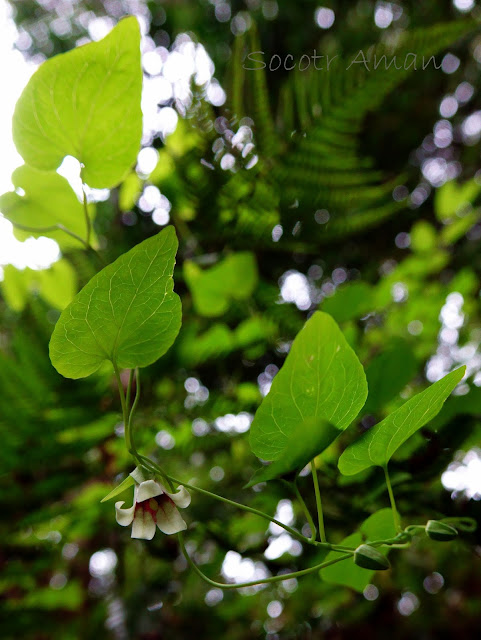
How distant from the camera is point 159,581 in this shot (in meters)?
0.55

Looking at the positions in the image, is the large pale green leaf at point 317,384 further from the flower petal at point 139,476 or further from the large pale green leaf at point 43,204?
the large pale green leaf at point 43,204

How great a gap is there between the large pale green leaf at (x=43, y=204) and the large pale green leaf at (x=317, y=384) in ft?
0.49

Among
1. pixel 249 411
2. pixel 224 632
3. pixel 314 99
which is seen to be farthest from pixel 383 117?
pixel 224 632

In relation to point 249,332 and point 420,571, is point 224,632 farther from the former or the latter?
point 249,332

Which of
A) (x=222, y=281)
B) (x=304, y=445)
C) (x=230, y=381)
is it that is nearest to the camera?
(x=304, y=445)

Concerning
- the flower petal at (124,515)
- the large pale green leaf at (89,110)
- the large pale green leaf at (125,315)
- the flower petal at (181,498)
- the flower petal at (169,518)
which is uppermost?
the large pale green leaf at (89,110)

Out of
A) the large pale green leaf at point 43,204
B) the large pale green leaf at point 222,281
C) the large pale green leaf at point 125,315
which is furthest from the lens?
the large pale green leaf at point 222,281

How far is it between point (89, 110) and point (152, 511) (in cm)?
14

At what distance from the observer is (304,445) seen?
14 centimetres

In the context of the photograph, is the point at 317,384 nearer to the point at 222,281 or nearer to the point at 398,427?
the point at 398,427

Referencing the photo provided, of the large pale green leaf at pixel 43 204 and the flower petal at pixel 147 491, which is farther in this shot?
the large pale green leaf at pixel 43 204

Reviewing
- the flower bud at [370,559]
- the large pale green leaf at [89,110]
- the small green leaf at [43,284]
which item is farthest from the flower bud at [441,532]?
the small green leaf at [43,284]

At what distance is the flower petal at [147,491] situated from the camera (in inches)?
5.6

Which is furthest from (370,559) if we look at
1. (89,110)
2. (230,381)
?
(230,381)
